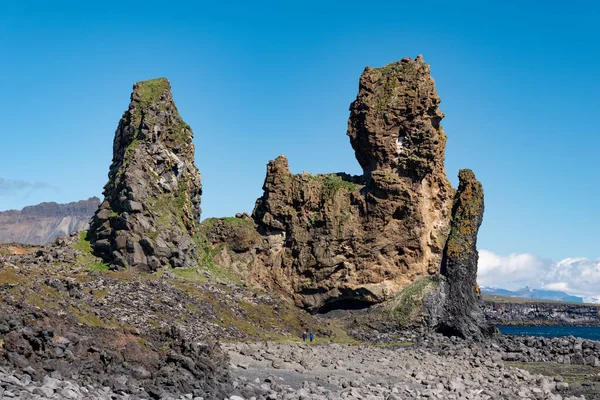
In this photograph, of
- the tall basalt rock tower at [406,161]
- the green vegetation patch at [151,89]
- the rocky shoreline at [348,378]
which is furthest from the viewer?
the tall basalt rock tower at [406,161]

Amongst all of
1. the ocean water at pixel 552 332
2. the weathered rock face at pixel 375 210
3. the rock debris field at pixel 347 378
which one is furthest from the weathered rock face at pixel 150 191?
the ocean water at pixel 552 332

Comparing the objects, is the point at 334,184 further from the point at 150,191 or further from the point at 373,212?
the point at 150,191

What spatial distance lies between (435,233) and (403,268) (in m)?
4.66

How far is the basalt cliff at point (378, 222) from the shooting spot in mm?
69938

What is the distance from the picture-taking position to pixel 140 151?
63938 mm

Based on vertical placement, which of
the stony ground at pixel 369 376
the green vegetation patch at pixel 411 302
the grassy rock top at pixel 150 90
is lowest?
the stony ground at pixel 369 376

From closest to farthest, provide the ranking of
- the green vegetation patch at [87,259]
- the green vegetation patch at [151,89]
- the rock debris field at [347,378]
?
the rock debris field at [347,378], the green vegetation patch at [87,259], the green vegetation patch at [151,89]

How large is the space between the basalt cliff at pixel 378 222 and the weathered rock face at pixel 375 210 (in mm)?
94

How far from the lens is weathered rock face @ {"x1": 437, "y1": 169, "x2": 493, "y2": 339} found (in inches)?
2662

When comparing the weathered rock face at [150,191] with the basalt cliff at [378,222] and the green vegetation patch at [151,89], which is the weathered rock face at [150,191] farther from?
the basalt cliff at [378,222]

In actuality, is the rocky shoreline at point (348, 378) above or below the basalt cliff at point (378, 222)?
below

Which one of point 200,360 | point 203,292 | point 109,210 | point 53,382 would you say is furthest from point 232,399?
point 109,210

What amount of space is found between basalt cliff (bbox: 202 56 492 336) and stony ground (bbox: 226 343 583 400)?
17.4 meters

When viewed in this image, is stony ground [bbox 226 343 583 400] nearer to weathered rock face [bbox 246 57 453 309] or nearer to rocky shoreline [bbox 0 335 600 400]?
rocky shoreline [bbox 0 335 600 400]
